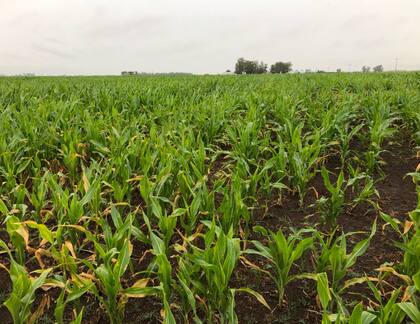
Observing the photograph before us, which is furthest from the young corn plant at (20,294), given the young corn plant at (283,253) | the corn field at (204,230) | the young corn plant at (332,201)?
the young corn plant at (332,201)

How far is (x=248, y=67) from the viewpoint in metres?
66.2

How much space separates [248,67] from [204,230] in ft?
216

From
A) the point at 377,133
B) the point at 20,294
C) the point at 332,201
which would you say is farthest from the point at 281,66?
the point at 20,294

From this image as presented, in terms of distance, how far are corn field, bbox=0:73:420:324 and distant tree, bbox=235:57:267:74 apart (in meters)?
60.0

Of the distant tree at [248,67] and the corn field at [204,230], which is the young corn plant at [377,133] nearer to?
the corn field at [204,230]

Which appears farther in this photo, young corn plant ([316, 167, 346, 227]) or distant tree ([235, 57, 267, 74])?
distant tree ([235, 57, 267, 74])

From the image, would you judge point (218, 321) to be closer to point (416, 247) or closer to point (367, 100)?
point (416, 247)

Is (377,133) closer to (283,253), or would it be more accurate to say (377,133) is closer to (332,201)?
(332,201)

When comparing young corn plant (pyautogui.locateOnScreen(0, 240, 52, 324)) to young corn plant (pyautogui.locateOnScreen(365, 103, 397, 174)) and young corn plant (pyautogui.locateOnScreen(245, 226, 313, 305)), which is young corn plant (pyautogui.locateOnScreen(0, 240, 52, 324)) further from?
young corn plant (pyautogui.locateOnScreen(365, 103, 397, 174))

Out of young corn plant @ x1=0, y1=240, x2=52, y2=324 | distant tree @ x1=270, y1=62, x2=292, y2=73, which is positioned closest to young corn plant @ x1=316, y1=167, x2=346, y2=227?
young corn plant @ x1=0, y1=240, x2=52, y2=324

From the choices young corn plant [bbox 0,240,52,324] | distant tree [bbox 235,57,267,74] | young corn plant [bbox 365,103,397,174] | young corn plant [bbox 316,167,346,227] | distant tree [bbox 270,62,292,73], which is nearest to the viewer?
young corn plant [bbox 0,240,52,324]

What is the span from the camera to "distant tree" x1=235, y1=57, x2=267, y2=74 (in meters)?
63.4

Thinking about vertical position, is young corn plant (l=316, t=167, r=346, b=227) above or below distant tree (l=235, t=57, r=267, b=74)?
below

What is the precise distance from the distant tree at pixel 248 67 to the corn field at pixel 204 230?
197ft
